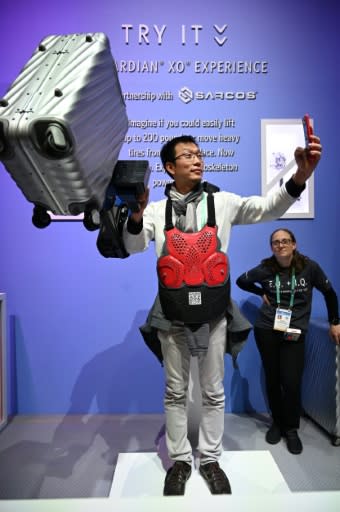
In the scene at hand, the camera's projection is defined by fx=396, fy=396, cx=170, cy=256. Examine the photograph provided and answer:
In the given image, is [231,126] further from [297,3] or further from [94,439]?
[94,439]

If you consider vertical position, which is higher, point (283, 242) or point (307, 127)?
point (307, 127)

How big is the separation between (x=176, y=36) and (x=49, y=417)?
2.80 meters

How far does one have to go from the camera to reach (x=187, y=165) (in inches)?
68.2

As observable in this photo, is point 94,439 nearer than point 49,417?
Yes

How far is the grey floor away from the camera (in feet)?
6.26

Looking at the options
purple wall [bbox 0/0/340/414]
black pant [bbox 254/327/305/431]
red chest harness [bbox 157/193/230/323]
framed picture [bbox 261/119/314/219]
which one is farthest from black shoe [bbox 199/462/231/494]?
framed picture [bbox 261/119/314/219]

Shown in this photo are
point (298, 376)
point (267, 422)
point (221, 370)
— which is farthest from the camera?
point (267, 422)

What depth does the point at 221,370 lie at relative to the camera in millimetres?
1822

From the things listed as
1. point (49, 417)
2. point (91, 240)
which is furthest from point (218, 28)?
point (49, 417)

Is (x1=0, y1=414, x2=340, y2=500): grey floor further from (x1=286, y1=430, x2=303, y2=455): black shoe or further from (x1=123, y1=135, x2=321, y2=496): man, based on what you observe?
(x1=123, y1=135, x2=321, y2=496): man

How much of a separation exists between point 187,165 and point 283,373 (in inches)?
57.0

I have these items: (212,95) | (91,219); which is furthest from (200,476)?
(212,95)

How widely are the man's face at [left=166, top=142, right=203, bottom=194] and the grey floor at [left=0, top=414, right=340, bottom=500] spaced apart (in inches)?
58.2

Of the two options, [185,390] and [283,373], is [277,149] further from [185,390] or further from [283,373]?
[185,390]
